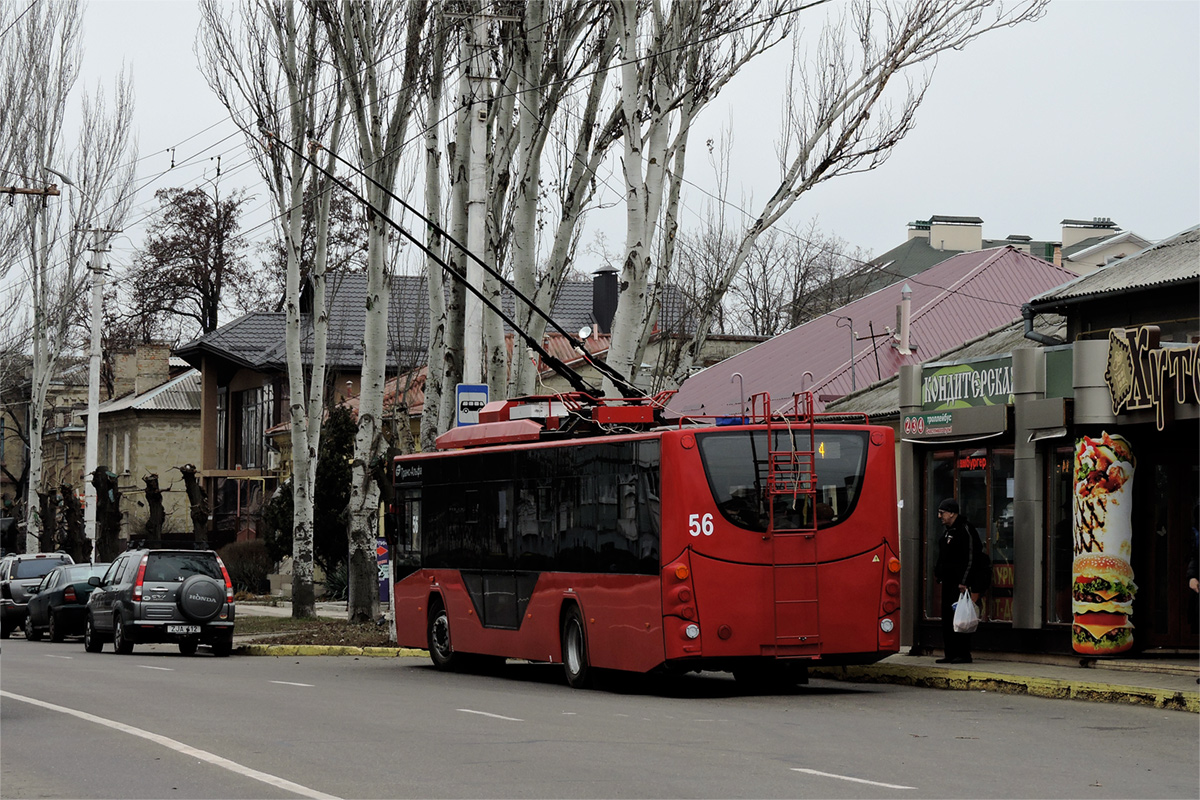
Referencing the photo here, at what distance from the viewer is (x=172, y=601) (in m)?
25.3

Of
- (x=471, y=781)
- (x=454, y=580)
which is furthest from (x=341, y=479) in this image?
(x=471, y=781)

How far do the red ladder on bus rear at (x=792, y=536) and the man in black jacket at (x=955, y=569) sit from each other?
9.82ft

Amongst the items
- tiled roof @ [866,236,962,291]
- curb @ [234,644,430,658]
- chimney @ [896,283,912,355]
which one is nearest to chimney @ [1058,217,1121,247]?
tiled roof @ [866,236,962,291]

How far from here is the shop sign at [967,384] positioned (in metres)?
19.4

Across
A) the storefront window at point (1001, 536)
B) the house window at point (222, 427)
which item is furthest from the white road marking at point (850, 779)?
the house window at point (222, 427)

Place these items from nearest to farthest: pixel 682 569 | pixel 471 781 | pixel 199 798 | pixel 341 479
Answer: pixel 199 798, pixel 471 781, pixel 682 569, pixel 341 479

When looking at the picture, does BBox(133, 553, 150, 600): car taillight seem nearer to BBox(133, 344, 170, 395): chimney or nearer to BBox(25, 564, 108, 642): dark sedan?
BBox(25, 564, 108, 642): dark sedan

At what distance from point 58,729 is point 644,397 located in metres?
7.82

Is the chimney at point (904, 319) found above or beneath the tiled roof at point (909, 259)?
beneath

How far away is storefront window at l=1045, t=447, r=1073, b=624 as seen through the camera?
1864 cm

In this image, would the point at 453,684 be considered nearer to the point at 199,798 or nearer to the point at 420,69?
the point at 199,798

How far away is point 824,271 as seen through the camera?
64.9 metres

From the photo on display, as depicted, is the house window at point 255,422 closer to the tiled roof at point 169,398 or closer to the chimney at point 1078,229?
the tiled roof at point 169,398

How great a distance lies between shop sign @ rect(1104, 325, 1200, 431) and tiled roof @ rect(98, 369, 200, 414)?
191 ft
